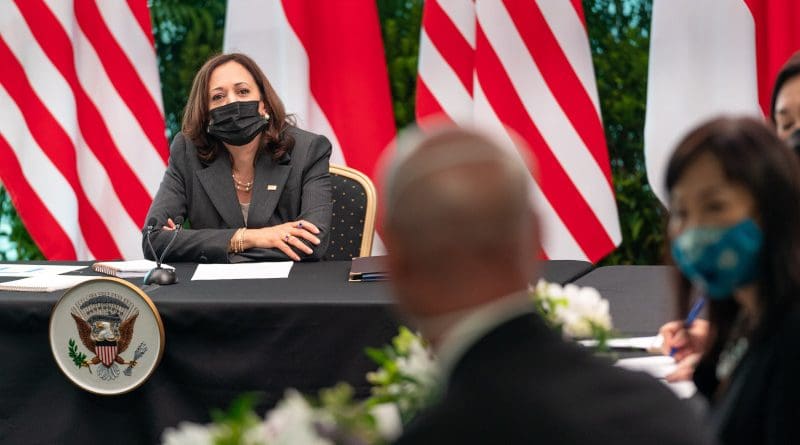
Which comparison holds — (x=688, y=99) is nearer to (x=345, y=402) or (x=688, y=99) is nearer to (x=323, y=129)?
(x=323, y=129)

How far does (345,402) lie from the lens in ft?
3.88

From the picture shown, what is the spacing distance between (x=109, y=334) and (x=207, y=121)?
1.33 m

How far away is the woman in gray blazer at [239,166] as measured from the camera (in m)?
4.04

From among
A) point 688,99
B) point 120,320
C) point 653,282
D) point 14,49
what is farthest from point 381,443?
point 14,49

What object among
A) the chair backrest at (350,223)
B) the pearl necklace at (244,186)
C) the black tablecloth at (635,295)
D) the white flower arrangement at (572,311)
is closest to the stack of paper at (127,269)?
the pearl necklace at (244,186)

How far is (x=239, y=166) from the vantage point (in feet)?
13.7

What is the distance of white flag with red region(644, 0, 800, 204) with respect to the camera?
14.7ft

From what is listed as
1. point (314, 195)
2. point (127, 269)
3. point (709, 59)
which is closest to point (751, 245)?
point (127, 269)

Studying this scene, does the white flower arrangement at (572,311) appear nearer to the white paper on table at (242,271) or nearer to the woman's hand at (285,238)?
the white paper on table at (242,271)

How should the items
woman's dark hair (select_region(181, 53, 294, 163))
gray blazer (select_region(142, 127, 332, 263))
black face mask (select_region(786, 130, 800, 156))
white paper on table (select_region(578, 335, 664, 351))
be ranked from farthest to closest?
woman's dark hair (select_region(181, 53, 294, 163)), gray blazer (select_region(142, 127, 332, 263)), white paper on table (select_region(578, 335, 664, 351)), black face mask (select_region(786, 130, 800, 156))

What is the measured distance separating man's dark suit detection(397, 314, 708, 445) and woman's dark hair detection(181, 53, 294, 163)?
3120 millimetres

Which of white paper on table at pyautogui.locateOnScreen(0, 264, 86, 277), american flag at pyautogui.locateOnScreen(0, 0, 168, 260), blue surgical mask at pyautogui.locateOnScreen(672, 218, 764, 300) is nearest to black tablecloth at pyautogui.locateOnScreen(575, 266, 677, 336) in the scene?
blue surgical mask at pyautogui.locateOnScreen(672, 218, 764, 300)

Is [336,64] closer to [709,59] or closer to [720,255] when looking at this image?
[709,59]

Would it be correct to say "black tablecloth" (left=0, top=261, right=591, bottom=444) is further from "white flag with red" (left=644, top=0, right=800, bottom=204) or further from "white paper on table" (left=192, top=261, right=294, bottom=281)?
"white flag with red" (left=644, top=0, right=800, bottom=204)
